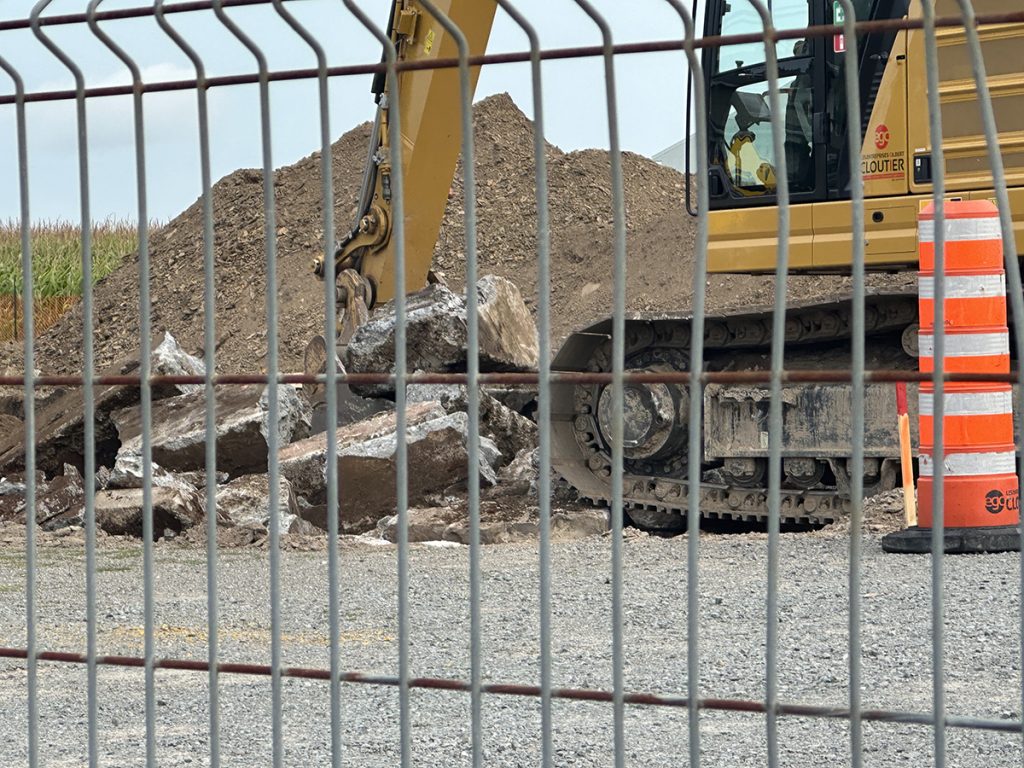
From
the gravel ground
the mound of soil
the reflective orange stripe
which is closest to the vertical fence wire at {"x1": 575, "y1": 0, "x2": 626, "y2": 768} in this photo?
the gravel ground

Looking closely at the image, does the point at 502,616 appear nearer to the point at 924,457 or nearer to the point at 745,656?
the point at 745,656

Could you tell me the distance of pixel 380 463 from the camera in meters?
10.2

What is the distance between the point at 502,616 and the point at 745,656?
127 centimetres

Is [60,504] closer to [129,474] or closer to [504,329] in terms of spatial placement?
[129,474]

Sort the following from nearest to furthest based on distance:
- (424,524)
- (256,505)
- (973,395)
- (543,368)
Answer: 1. (543,368)
2. (973,395)
3. (424,524)
4. (256,505)

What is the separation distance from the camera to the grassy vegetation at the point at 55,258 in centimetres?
2733

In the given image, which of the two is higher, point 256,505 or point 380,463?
point 380,463

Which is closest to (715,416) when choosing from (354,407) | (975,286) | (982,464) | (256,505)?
(256,505)

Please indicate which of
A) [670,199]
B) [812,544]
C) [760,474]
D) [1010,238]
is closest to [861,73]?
[760,474]

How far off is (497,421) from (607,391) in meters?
1.90

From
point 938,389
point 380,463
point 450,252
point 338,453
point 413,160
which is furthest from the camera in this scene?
point 450,252

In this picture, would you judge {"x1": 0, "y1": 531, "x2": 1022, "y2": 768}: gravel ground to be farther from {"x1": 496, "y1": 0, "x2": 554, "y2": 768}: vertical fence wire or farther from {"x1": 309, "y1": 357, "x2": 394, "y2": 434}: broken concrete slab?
{"x1": 309, "y1": 357, "x2": 394, "y2": 434}: broken concrete slab

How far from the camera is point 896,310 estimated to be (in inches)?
379

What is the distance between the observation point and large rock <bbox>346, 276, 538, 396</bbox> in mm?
13000
